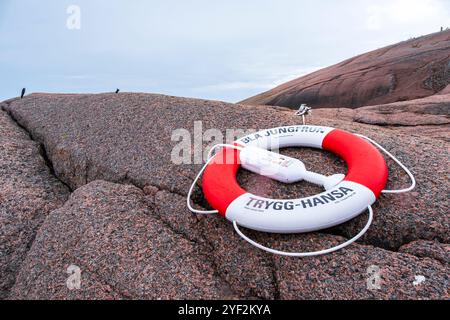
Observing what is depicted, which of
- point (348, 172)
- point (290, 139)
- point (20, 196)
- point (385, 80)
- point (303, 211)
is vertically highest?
point (385, 80)

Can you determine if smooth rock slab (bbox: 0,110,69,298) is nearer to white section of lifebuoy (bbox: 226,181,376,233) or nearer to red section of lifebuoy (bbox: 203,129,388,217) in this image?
red section of lifebuoy (bbox: 203,129,388,217)

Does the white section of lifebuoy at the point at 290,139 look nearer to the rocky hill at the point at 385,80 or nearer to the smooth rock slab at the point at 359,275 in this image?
the smooth rock slab at the point at 359,275

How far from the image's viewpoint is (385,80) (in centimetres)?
924

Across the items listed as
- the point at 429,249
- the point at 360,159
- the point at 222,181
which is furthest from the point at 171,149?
the point at 429,249

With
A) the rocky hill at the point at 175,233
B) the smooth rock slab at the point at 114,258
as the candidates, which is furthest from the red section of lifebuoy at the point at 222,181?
the smooth rock slab at the point at 114,258

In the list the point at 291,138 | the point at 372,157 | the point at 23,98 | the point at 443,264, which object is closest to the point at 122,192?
the point at 291,138

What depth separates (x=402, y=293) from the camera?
4.71 ft

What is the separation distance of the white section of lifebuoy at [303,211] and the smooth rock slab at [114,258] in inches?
13.6

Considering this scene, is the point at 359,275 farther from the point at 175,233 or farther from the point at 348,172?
the point at 175,233

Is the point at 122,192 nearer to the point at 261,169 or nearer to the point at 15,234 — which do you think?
the point at 15,234

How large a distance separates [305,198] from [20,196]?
2268 mm

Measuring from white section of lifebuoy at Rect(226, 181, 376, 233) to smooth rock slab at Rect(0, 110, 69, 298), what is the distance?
4.97ft

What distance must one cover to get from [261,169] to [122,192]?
3.35 feet

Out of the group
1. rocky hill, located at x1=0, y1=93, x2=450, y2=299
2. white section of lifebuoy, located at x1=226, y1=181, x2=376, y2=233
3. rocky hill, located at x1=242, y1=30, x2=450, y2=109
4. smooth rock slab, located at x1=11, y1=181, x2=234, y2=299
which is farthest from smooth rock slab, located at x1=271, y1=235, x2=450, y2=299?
rocky hill, located at x1=242, y1=30, x2=450, y2=109
